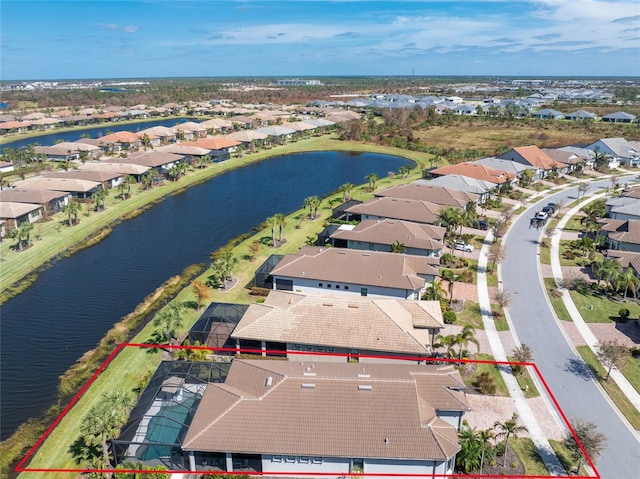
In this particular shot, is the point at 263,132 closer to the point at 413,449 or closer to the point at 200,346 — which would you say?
the point at 200,346

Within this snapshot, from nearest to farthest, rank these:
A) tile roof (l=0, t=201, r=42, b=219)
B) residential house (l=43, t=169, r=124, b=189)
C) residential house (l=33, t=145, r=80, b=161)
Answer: tile roof (l=0, t=201, r=42, b=219)
residential house (l=43, t=169, r=124, b=189)
residential house (l=33, t=145, r=80, b=161)

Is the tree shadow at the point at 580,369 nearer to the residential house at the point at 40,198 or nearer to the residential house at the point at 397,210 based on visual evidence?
the residential house at the point at 397,210

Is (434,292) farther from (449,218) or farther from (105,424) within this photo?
(105,424)

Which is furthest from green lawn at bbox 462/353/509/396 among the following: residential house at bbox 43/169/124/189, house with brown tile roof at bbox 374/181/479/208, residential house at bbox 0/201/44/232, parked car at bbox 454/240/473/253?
residential house at bbox 43/169/124/189

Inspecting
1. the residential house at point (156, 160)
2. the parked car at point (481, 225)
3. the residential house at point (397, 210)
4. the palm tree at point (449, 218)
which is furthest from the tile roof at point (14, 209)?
the parked car at point (481, 225)

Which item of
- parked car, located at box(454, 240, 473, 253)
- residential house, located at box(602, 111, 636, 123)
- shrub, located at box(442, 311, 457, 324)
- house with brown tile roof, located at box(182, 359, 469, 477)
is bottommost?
shrub, located at box(442, 311, 457, 324)

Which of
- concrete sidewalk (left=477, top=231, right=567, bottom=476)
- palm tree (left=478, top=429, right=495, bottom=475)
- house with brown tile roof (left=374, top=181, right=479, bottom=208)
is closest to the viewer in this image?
palm tree (left=478, top=429, right=495, bottom=475)

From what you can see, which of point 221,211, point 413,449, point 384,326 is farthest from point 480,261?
point 221,211

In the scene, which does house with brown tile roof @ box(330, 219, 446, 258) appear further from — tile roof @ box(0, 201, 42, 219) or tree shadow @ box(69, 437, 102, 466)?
tile roof @ box(0, 201, 42, 219)
